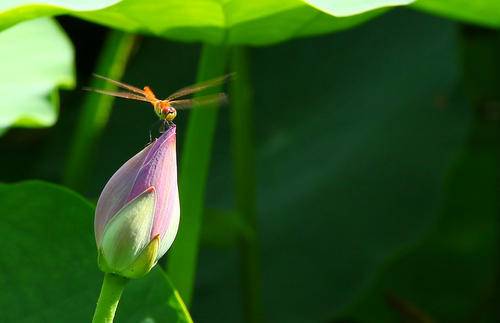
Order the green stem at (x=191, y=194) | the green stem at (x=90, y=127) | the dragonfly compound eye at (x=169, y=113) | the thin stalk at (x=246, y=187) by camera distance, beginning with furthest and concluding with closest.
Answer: the thin stalk at (x=246, y=187), the green stem at (x=90, y=127), the green stem at (x=191, y=194), the dragonfly compound eye at (x=169, y=113)

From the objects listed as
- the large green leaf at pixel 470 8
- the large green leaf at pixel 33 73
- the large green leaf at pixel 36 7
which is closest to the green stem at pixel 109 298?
the large green leaf at pixel 36 7

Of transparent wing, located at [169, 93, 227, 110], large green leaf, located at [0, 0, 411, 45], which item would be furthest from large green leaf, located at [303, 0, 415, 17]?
transparent wing, located at [169, 93, 227, 110]

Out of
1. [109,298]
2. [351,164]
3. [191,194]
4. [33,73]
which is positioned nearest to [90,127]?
[33,73]

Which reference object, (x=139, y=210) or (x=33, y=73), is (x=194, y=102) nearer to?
(x=139, y=210)

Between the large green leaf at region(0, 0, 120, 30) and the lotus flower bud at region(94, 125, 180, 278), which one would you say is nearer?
the lotus flower bud at region(94, 125, 180, 278)

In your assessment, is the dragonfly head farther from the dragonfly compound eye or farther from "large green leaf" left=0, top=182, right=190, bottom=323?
"large green leaf" left=0, top=182, right=190, bottom=323

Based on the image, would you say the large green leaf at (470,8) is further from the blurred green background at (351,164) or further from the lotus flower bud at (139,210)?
the blurred green background at (351,164)

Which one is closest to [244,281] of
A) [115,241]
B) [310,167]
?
[310,167]
